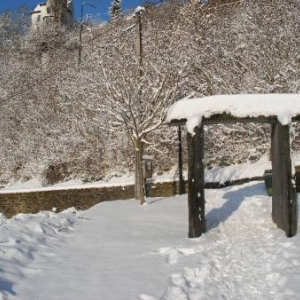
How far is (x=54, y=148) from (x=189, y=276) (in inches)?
823

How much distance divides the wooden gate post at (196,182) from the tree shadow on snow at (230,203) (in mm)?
743

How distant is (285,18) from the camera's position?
61.1ft

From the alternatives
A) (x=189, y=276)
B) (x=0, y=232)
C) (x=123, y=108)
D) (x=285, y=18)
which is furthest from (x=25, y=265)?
(x=285, y=18)

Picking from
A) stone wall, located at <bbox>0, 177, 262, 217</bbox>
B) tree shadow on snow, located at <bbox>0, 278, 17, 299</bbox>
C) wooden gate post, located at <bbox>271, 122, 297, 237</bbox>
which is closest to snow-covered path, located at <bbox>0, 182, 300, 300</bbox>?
tree shadow on snow, located at <bbox>0, 278, 17, 299</bbox>

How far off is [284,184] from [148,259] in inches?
128

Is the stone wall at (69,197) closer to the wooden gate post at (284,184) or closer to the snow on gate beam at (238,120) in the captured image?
the snow on gate beam at (238,120)

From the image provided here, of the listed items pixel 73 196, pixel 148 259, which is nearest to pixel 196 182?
pixel 148 259

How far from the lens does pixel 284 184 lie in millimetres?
8375

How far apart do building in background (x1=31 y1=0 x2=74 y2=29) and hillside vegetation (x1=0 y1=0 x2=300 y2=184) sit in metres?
23.5

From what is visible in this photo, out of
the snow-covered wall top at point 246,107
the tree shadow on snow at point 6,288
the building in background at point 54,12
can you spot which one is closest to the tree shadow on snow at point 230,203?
the snow-covered wall top at point 246,107

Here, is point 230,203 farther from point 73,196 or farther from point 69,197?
point 69,197

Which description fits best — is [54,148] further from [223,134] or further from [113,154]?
[223,134]

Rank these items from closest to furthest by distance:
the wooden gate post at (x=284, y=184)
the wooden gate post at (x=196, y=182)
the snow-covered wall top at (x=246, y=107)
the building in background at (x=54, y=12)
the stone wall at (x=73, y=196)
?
1. the wooden gate post at (x=284, y=184)
2. the snow-covered wall top at (x=246, y=107)
3. the wooden gate post at (x=196, y=182)
4. the stone wall at (x=73, y=196)
5. the building in background at (x=54, y=12)

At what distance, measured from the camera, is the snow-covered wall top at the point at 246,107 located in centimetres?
827
